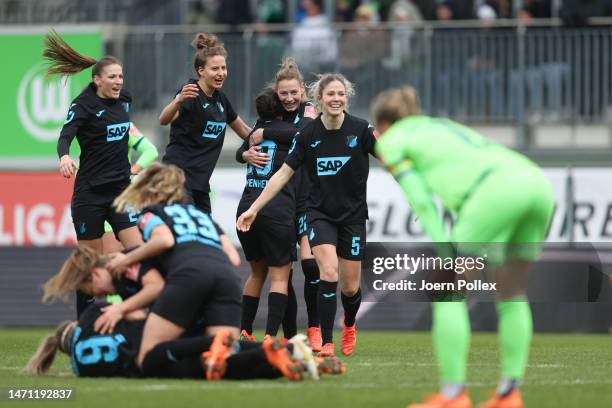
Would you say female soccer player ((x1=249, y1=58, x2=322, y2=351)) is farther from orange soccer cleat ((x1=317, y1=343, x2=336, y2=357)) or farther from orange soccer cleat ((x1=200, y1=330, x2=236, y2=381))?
orange soccer cleat ((x1=200, y1=330, x2=236, y2=381))

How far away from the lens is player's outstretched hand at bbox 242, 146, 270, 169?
1141cm

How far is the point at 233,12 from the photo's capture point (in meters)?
20.0

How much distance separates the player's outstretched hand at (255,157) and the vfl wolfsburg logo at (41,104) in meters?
8.17

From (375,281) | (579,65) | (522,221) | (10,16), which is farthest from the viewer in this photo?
(10,16)

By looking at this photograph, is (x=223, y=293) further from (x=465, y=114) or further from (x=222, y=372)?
(x=465, y=114)

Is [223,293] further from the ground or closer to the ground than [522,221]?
closer to the ground

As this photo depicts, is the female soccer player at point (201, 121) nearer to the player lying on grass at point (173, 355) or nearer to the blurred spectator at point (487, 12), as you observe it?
the player lying on grass at point (173, 355)

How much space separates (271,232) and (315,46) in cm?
834

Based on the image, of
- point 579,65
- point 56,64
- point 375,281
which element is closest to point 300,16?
point 579,65

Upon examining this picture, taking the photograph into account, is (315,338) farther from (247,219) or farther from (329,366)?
(329,366)

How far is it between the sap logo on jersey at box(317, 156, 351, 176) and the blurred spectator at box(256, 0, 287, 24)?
32.3ft

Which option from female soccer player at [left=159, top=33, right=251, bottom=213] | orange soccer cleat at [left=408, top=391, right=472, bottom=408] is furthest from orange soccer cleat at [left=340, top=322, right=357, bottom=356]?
orange soccer cleat at [left=408, top=391, right=472, bottom=408]

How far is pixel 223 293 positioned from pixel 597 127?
1158 cm

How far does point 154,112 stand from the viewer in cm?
1938
